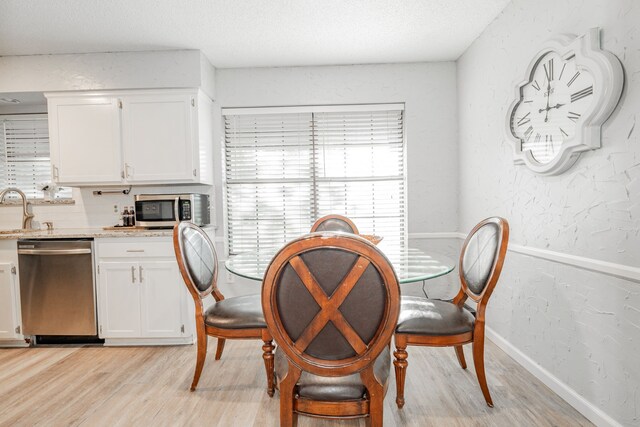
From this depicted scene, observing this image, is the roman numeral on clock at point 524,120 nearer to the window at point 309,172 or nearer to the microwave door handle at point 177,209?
the window at point 309,172

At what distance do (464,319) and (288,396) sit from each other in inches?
43.6

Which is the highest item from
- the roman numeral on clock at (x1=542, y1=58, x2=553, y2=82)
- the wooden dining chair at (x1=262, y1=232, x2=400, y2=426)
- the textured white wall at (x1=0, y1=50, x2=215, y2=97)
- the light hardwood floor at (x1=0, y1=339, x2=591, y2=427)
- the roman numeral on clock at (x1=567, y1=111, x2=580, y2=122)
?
the textured white wall at (x1=0, y1=50, x2=215, y2=97)

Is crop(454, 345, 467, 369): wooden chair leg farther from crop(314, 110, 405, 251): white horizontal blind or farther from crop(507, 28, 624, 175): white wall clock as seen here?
crop(314, 110, 405, 251): white horizontal blind

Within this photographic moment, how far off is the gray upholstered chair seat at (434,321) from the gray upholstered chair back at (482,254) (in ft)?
0.51

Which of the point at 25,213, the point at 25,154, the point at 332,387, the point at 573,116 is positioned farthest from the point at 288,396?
the point at 25,154

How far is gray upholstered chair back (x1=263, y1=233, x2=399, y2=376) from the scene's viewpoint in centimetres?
112

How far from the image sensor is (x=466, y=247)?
7.23 feet

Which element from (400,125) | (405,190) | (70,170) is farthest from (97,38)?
(405,190)

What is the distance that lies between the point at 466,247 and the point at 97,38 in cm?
329

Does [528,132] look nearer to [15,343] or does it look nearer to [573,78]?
[573,78]

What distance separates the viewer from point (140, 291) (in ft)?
9.70

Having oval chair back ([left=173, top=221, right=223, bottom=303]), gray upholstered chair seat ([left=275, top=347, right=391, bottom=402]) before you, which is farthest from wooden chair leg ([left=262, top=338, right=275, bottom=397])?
gray upholstered chair seat ([left=275, top=347, right=391, bottom=402])

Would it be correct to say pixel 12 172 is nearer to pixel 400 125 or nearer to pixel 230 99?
pixel 230 99

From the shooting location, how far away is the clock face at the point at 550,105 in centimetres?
183
